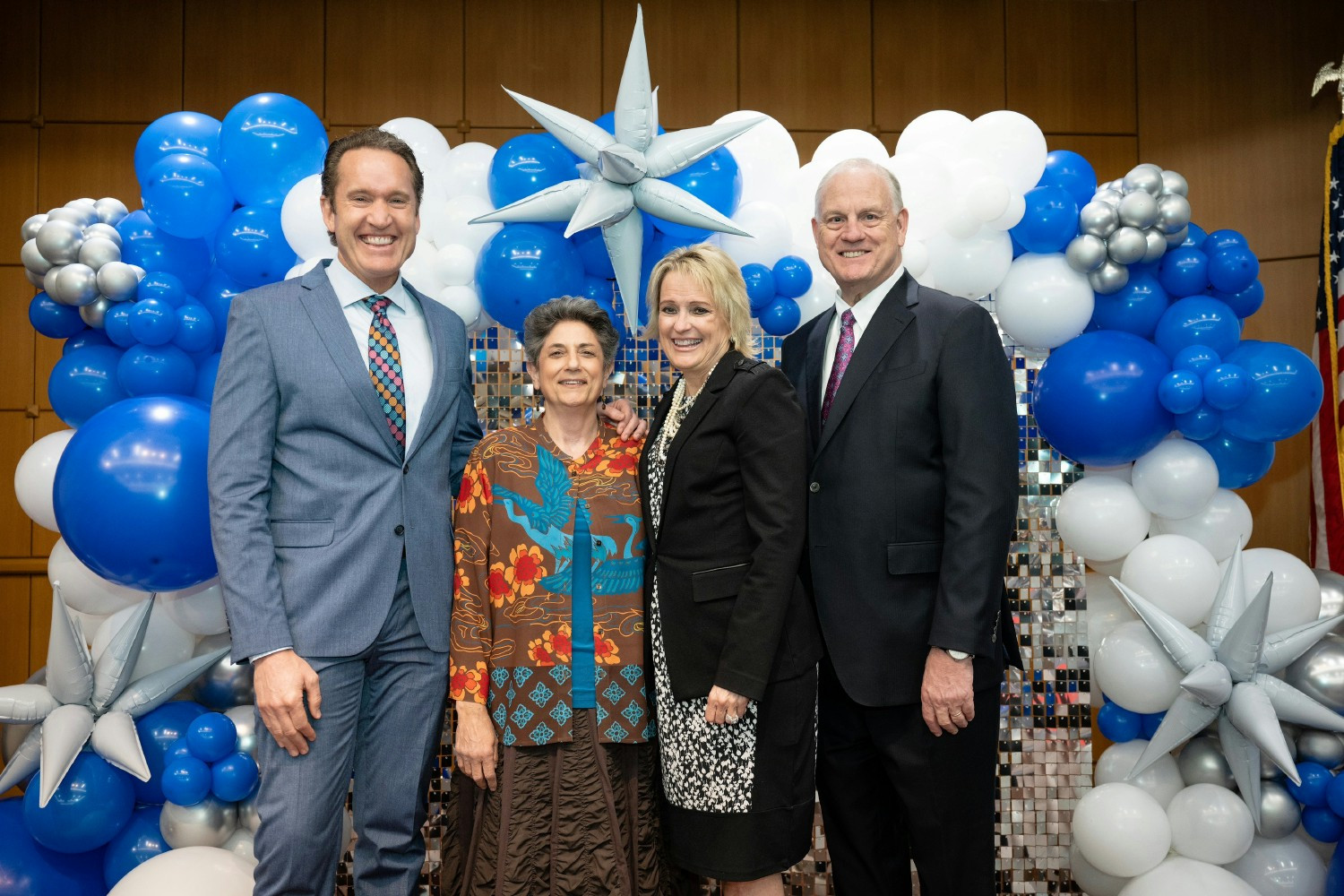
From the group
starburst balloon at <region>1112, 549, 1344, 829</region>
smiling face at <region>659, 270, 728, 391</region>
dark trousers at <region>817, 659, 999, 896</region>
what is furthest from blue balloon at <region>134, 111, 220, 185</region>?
starburst balloon at <region>1112, 549, 1344, 829</region>

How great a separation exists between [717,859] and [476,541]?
84 cm

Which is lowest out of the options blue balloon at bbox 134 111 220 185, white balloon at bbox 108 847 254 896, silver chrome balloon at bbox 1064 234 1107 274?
white balloon at bbox 108 847 254 896

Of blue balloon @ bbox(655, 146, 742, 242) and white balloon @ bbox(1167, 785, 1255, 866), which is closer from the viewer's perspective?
white balloon @ bbox(1167, 785, 1255, 866)

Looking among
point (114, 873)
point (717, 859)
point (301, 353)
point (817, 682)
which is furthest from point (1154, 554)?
point (114, 873)

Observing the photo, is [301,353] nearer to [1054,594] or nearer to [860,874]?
[860,874]

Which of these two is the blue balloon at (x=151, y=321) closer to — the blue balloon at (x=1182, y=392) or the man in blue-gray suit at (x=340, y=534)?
the man in blue-gray suit at (x=340, y=534)

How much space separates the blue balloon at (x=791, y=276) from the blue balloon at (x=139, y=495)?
1.67 m

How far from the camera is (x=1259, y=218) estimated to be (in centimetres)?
511

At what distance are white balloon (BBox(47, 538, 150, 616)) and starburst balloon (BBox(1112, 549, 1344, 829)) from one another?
117 inches

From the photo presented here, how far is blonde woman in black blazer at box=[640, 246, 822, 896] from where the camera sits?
1972 mm

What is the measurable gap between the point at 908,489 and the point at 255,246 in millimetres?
2024

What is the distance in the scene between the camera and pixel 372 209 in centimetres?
208

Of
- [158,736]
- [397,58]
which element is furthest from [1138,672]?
[397,58]

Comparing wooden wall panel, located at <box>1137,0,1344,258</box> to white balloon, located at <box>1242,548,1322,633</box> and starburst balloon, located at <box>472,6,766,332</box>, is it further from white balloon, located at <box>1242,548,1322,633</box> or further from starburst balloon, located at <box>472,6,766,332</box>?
starburst balloon, located at <box>472,6,766,332</box>
